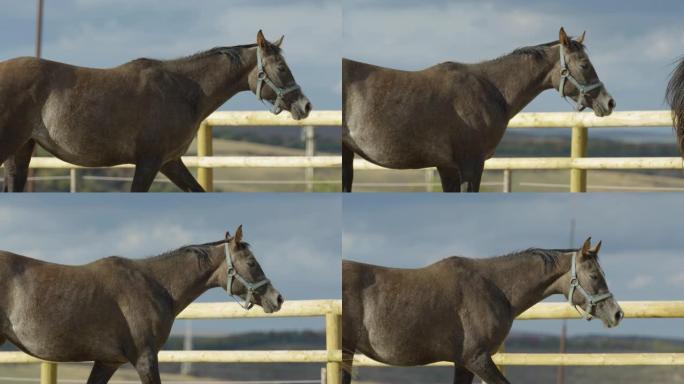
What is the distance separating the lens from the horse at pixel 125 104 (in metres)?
3.38

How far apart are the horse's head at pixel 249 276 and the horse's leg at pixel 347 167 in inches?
15.4

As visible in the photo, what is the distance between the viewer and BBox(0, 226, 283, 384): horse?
345 centimetres

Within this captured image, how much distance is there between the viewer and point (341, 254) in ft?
11.6

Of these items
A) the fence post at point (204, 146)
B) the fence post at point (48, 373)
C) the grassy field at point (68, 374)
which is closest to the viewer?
the grassy field at point (68, 374)

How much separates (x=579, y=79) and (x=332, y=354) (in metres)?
1.25

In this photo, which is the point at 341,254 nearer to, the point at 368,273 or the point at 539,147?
the point at 368,273

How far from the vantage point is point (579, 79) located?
10.9 ft

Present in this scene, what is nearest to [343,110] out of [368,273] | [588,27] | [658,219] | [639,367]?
[368,273]

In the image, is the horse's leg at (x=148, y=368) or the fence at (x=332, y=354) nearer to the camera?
the horse's leg at (x=148, y=368)

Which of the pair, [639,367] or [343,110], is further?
[639,367]

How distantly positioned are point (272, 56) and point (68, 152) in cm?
73

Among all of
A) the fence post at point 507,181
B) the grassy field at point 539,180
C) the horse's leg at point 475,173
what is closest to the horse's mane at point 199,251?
the grassy field at point 539,180

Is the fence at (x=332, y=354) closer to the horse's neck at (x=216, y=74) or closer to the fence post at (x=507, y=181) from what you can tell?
the horse's neck at (x=216, y=74)

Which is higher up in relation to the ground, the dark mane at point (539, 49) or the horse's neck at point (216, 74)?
the dark mane at point (539, 49)
